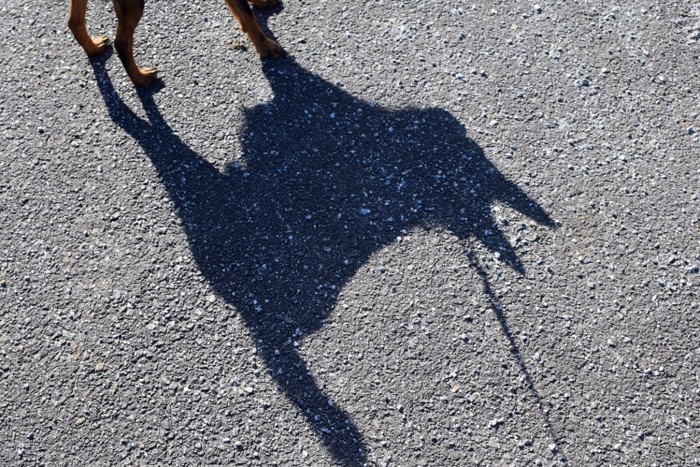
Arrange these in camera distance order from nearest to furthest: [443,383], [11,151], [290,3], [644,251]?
1. [443,383]
2. [644,251]
3. [11,151]
4. [290,3]

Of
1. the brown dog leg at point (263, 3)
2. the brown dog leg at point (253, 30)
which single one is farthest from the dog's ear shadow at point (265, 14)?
the brown dog leg at point (253, 30)

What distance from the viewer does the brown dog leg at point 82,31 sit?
500 centimetres

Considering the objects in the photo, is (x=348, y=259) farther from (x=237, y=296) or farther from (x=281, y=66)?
(x=281, y=66)

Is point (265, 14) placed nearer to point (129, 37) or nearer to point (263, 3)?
point (263, 3)

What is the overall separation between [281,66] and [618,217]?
254cm

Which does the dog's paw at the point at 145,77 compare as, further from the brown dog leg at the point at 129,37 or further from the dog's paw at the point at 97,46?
the dog's paw at the point at 97,46

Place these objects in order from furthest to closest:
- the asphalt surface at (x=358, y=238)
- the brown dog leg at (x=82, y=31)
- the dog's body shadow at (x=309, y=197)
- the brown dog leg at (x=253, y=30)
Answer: the brown dog leg at (x=82, y=31) < the brown dog leg at (x=253, y=30) < the dog's body shadow at (x=309, y=197) < the asphalt surface at (x=358, y=238)

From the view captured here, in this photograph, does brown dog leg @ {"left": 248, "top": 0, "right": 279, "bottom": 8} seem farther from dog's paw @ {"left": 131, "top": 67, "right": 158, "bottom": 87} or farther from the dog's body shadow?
dog's paw @ {"left": 131, "top": 67, "right": 158, "bottom": 87}

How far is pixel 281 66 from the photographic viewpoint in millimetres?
5152

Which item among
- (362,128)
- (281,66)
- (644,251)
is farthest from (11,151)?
(644,251)

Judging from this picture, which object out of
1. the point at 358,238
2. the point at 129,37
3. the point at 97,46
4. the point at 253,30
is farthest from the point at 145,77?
the point at 358,238

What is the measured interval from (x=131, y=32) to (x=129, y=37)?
4cm

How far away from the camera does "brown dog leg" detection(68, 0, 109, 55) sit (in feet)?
16.4

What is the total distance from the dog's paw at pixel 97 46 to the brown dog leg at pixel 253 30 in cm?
110
